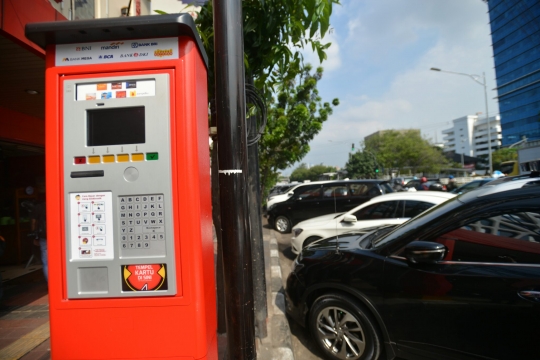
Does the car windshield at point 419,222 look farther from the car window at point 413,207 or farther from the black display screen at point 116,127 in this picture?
the car window at point 413,207

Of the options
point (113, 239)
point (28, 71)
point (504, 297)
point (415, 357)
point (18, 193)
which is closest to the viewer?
point (113, 239)

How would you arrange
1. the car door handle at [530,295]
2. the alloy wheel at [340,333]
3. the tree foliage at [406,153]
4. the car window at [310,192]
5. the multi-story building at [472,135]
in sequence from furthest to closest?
the multi-story building at [472,135] < the tree foliage at [406,153] < the car window at [310,192] < the alloy wheel at [340,333] < the car door handle at [530,295]

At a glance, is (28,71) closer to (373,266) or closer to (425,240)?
(373,266)

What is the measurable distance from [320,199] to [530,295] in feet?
26.3

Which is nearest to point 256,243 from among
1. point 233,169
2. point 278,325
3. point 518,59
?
point 278,325

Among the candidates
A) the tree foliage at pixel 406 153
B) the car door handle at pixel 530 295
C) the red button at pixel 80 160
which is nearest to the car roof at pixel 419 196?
the car door handle at pixel 530 295

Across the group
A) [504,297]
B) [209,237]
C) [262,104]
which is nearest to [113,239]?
[209,237]

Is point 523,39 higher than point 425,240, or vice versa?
point 523,39

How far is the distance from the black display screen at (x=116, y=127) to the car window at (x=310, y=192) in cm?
876

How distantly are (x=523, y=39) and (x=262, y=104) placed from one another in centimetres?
3387

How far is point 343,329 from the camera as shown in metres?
2.93

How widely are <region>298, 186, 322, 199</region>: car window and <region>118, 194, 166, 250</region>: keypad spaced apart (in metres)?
8.74

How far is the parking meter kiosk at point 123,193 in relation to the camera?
1.65 meters

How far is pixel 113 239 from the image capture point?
1648 millimetres
